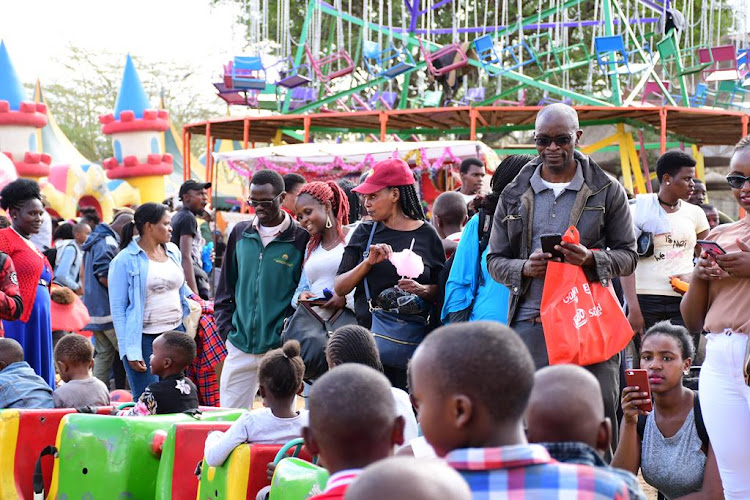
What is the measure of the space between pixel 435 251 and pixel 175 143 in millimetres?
33561

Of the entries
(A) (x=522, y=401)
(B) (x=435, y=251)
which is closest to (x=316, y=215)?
(B) (x=435, y=251)

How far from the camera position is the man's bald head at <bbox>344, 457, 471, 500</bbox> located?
1.96 m

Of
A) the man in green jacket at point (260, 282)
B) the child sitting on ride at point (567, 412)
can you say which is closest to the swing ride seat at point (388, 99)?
the man in green jacket at point (260, 282)

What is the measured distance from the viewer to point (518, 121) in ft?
67.2

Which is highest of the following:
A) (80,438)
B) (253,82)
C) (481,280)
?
(253,82)

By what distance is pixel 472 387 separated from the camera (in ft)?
7.77

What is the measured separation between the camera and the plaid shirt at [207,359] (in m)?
7.91

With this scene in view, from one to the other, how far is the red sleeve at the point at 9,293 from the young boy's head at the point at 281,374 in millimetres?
2550

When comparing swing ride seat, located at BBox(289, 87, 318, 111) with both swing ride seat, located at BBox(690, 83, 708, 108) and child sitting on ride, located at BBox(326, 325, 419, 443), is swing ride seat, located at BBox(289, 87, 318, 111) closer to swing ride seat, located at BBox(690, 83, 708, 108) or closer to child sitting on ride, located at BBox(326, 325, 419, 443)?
swing ride seat, located at BBox(690, 83, 708, 108)

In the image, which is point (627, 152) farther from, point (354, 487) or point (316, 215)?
point (354, 487)

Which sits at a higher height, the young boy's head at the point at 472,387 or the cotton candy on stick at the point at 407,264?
the young boy's head at the point at 472,387

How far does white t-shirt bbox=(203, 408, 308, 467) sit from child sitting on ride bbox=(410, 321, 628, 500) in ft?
8.24

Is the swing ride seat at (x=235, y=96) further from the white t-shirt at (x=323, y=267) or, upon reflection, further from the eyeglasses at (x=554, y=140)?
the eyeglasses at (x=554, y=140)

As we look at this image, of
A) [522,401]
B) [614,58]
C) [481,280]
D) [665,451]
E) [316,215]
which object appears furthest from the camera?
[614,58]
